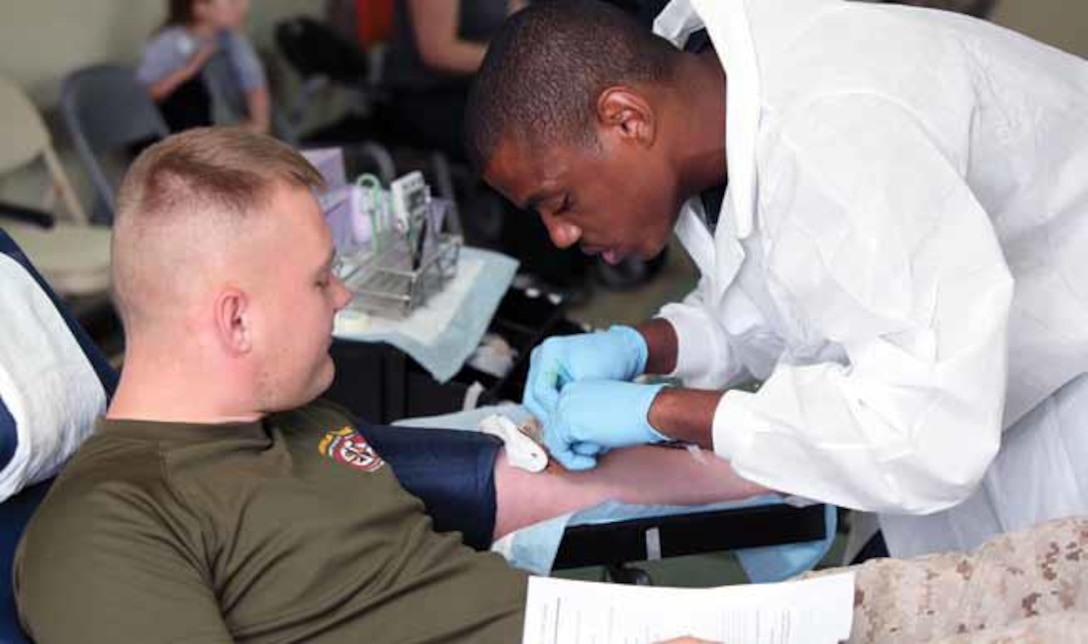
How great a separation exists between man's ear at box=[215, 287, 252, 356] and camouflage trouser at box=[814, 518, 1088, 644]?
0.65 m

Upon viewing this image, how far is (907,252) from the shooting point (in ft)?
3.77

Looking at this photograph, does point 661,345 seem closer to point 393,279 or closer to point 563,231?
point 563,231

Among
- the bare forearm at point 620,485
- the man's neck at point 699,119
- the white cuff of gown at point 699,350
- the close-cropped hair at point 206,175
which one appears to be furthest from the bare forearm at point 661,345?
the close-cropped hair at point 206,175

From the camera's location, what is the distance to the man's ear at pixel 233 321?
1195 mm

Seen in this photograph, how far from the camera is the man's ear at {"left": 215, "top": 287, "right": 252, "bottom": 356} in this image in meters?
Answer: 1.20

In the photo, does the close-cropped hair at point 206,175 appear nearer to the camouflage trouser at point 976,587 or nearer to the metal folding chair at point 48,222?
the camouflage trouser at point 976,587

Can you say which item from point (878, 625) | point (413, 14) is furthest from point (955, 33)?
point (413, 14)

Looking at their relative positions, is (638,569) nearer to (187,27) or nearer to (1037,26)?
(187,27)

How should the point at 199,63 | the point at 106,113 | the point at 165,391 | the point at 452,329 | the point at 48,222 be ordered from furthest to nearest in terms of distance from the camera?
1. the point at 199,63
2. the point at 106,113
3. the point at 48,222
4. the point at 452,329
5. the point at 165,391

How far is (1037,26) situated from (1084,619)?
14.1 feet

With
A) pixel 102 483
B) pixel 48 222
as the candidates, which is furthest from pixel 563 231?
pixel 48 222

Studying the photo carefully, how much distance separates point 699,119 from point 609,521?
514 millimetres

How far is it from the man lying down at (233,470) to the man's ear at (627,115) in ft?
1.03

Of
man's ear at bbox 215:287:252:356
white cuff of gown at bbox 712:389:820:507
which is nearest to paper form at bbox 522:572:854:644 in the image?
white cuff of gown at bbox 712:389:820:507
